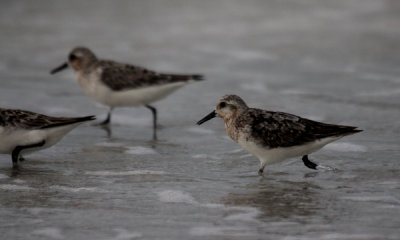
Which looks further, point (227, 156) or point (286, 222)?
point (227, 156)

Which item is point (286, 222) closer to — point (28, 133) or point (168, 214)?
point (168, 214)

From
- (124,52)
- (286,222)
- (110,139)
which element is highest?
(124,52)

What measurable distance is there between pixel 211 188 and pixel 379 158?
2.11 metres

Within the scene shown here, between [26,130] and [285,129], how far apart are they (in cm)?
274

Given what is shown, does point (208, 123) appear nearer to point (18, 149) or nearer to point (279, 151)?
point (279, 151)

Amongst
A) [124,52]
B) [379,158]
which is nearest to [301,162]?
[379,158]

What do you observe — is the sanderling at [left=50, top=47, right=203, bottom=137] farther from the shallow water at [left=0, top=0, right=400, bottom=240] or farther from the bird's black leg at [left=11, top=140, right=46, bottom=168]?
the bird's black leg at [left=11, top=140, right=46, bottom=168]

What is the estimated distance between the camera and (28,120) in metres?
7.90

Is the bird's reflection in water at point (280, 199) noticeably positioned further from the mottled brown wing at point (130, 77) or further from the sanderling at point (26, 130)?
the mottled brown wing at point (130, 77)

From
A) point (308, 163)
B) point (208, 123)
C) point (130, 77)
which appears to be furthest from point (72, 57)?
point (308, 163)

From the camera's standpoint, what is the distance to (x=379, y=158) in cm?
804

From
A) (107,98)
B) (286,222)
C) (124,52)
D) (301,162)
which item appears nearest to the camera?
(286,222)

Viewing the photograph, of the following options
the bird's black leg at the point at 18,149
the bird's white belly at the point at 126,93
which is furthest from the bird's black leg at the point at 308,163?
the bird's white belly at the point at 126,93

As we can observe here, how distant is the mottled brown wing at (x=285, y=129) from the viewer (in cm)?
736
